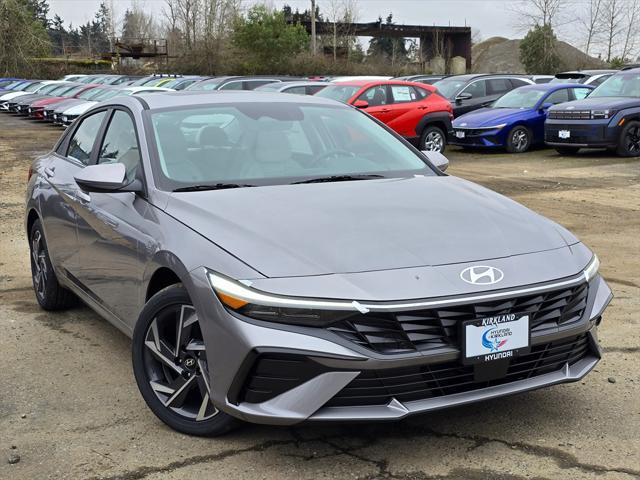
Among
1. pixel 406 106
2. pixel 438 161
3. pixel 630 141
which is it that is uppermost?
pixel 438 161

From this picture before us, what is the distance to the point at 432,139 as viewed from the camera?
17312mm

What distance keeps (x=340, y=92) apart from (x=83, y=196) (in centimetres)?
1252

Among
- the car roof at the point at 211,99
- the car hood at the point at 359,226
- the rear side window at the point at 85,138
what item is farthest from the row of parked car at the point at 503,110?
the car hood at the point at 359,226

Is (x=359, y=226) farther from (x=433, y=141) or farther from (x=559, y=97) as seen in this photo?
(x=559, y=97)

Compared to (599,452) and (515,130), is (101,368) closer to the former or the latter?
(599,452)

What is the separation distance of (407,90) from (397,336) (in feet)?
47.9

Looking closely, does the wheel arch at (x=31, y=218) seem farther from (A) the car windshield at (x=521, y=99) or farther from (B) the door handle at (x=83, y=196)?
(A) the car windshield at (x=521, y=99)

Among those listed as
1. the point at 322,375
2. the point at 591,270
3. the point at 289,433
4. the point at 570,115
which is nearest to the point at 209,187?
the point at 289,433

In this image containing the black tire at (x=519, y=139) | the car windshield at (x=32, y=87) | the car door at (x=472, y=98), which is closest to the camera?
the black tire at (x=519, y=139)

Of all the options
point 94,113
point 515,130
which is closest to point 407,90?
point 515,130

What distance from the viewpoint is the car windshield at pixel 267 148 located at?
Result: 427cm

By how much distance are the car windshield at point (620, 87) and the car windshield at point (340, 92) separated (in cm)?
477

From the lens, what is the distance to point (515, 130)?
1745 centimetres

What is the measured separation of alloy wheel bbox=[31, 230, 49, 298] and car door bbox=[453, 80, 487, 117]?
15.2 meters
